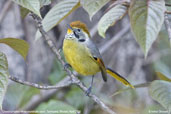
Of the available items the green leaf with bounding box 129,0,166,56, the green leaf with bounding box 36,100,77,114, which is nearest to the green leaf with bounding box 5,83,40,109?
the green leaf with bounding box 36,100,77,114

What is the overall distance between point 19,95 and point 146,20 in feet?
7.91

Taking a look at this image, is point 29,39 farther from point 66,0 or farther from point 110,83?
point 66,0

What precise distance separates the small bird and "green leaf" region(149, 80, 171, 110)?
85cm

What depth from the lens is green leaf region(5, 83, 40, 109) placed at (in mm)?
3438

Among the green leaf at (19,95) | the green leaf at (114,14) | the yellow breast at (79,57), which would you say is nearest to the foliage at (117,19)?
the green leaf at (114,14)

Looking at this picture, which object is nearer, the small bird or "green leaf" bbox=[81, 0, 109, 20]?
"green leaf" bbox=[81, 0, 109, 20]

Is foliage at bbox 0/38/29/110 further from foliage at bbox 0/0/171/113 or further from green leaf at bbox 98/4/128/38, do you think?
green leaf at bbox 98/4/128/38

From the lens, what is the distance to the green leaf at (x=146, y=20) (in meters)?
1.38

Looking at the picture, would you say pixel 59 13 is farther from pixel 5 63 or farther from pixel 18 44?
pixel 5 63

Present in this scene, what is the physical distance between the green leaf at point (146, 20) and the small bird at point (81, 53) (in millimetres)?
1388

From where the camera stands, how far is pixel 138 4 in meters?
1.56

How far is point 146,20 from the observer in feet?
4.78

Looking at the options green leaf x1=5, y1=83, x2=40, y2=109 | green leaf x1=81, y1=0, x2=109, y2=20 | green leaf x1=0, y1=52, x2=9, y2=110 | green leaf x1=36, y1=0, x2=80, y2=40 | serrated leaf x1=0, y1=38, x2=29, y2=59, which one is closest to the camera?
green leaf x1=0, y1=52, x2=9, y2=110

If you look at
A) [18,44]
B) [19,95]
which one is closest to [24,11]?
[18,44]
